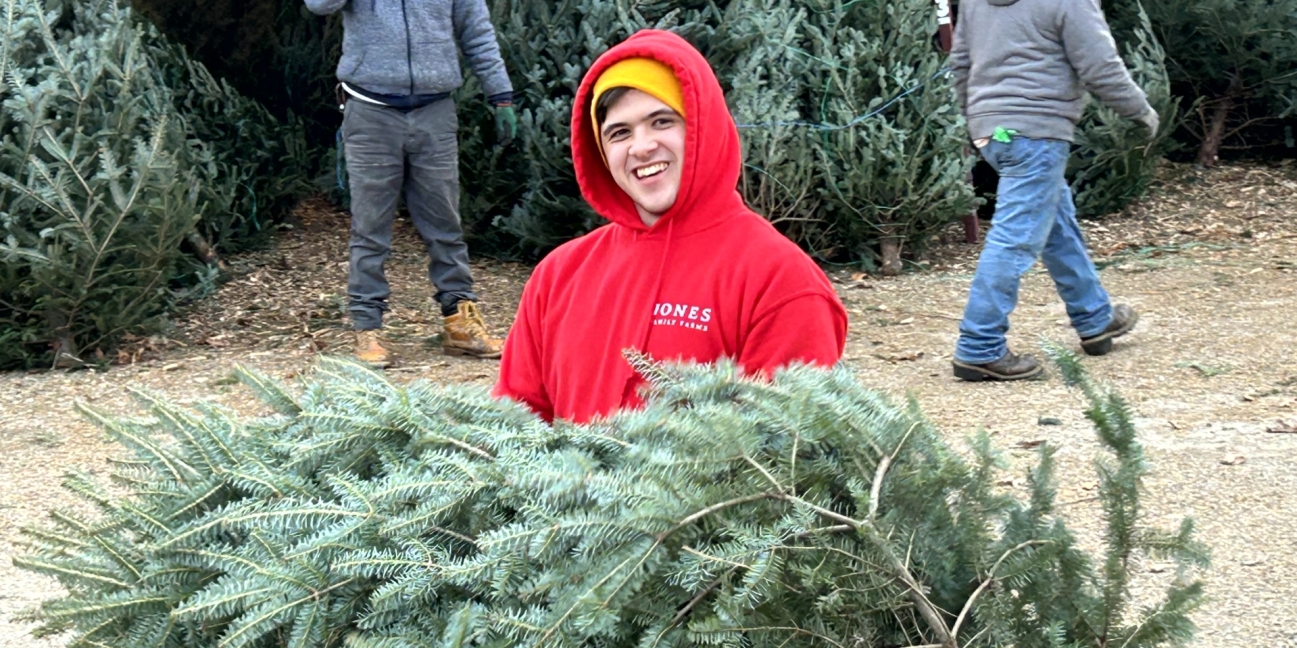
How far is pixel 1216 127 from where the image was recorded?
9.92 metres

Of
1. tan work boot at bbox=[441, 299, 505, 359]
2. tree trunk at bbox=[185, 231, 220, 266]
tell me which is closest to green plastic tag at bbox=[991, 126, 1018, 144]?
tan work boot at bbox=[441, 299, 505, 359]

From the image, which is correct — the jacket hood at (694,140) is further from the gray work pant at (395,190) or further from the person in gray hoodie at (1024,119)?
the gray work pant at (395,190)

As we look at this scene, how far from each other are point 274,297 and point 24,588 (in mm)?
3585

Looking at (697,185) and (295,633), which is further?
(697,185)

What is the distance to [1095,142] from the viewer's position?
28.7 ft

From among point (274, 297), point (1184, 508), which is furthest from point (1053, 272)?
point (274, 297)

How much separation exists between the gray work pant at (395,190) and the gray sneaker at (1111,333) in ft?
9.05

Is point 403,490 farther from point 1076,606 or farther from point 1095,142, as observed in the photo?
point 1095,142

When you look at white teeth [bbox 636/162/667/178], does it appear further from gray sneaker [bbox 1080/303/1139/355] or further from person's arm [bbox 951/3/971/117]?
gray sneaker [bbox 1080/303/1139/355]

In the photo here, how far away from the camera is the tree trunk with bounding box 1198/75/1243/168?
32.2ft

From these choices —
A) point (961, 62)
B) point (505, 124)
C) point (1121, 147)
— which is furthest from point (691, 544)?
point (1121, 147)

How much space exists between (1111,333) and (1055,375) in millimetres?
418

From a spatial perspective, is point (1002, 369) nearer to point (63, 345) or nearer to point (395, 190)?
point (395, 190)

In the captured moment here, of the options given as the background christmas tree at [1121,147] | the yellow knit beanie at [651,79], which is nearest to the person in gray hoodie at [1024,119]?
the background christmas tree at [1121,147]
